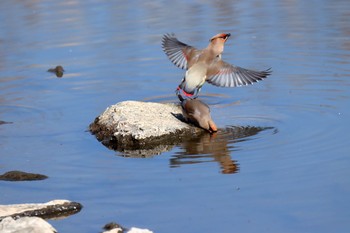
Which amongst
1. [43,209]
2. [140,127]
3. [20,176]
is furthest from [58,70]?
[43,209]

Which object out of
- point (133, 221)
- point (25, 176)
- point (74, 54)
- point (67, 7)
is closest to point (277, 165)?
point (133, 221)

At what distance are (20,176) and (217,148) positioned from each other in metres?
1.79

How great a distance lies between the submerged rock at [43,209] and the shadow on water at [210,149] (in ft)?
4.11

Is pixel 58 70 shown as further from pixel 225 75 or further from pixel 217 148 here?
pixel 217 148

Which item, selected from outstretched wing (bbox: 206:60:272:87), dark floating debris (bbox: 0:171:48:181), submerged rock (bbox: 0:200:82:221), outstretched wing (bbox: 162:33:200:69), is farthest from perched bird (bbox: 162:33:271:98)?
submerged rock (bbox: 0:200:82:221)

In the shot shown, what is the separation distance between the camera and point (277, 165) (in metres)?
7.10

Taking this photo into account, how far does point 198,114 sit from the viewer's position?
328 inches

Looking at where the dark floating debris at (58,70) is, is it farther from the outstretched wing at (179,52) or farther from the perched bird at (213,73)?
the perched bird at (213,73)

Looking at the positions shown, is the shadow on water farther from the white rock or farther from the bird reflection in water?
the white rock

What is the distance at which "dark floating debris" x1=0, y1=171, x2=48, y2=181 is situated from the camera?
23.8 feet

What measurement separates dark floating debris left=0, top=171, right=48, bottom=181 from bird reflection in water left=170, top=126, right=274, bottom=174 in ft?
3.72

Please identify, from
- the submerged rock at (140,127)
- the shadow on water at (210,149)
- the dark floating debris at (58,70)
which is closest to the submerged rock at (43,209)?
the shadow on water at (210,149)

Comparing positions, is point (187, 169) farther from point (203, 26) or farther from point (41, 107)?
point (203, 26)

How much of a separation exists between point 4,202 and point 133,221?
1.23 m
